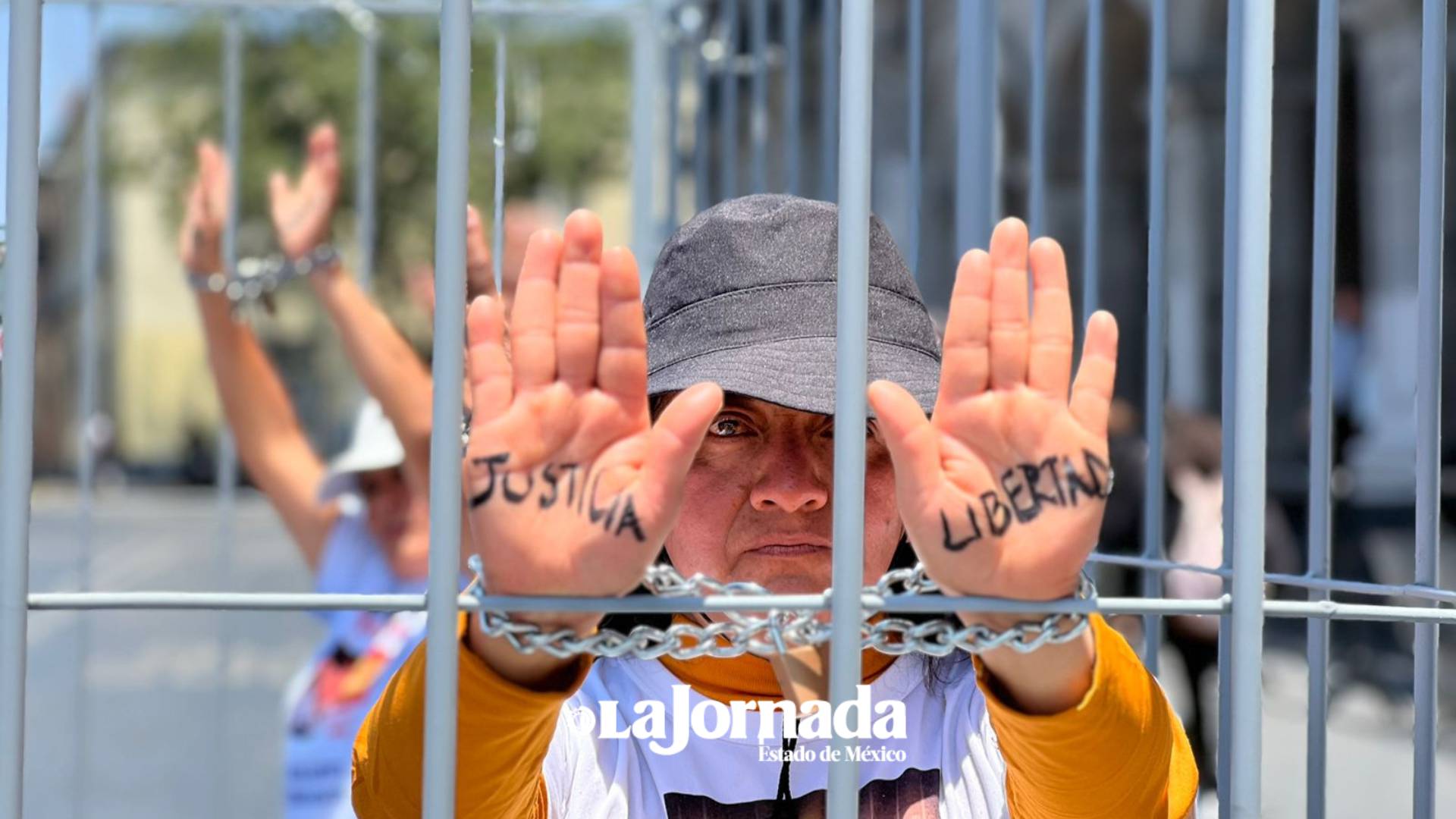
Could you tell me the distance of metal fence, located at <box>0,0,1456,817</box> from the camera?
0.90 metres

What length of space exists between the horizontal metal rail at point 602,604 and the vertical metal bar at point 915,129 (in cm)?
111

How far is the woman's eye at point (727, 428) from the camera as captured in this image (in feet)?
4.63

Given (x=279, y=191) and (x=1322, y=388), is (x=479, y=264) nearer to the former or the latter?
(x=1322, y=388)

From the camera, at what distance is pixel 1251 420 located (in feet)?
3.14

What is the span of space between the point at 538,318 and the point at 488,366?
44 mm

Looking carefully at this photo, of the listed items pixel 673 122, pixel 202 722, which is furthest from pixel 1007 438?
pixel 202 722

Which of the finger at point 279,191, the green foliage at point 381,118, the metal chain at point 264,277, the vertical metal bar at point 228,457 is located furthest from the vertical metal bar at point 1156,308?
the green foliage at point 381,118

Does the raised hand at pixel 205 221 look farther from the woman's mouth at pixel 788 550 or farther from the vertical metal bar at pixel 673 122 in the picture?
the woman's mouth at pixel 788 550

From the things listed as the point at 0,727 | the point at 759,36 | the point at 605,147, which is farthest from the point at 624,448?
the point at 605,147

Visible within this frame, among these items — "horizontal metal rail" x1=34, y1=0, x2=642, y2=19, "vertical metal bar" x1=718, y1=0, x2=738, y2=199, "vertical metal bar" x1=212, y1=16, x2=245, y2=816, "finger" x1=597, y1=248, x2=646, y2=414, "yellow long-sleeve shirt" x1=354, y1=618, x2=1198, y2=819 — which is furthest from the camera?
"vertical metal bar" x1=212, y1=16, x2=245, y2=816

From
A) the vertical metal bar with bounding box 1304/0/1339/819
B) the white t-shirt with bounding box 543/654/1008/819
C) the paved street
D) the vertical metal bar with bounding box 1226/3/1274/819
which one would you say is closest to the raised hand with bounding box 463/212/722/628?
the vertical metal bar with bounding box 1226/3/1274/819

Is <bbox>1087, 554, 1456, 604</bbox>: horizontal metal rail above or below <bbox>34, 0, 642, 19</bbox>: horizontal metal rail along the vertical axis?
below

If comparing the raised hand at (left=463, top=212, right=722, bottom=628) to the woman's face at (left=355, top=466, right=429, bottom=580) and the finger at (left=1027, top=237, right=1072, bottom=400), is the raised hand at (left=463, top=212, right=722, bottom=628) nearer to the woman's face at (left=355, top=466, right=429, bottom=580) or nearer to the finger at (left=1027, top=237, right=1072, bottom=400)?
the finger at (left=1027, top=237, right=1072, bottom=400)

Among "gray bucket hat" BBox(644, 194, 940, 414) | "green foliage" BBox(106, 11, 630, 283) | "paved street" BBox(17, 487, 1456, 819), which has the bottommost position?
"paved street" BBox(17, 487, 1456, 819)
